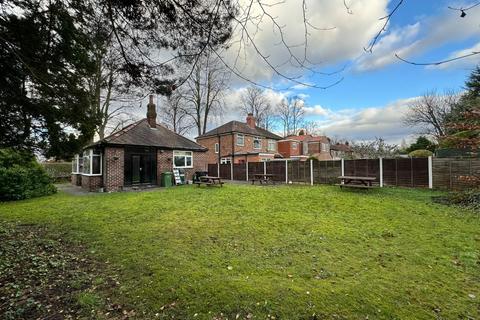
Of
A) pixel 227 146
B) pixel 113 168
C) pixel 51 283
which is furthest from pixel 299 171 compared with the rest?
pixel 51 283

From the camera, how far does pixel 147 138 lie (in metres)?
18.1

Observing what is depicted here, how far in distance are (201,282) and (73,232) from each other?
456 cm

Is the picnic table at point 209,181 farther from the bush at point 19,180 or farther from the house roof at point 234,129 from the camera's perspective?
the house roof at point 234,129

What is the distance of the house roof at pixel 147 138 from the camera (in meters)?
16.3

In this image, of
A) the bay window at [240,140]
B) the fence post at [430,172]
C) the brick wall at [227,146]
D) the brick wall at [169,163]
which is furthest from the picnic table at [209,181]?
the bay window at [240,140]

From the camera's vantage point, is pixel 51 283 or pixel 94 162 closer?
pixel 51 283

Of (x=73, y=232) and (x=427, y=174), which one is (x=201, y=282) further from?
(x=427, y=174)

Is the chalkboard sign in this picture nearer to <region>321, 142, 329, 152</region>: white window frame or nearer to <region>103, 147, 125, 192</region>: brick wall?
<region>103, 147, 125, 192</region>: brick wall

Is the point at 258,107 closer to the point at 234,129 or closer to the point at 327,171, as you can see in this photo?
the point at 234,129

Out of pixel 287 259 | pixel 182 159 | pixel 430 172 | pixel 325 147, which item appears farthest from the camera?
pixel 325 147

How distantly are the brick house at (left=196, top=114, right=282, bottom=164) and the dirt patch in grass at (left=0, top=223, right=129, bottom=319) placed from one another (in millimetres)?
24588

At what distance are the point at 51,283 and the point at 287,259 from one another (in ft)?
11.7

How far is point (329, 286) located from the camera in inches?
132

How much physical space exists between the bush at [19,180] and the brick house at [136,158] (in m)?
2.39
